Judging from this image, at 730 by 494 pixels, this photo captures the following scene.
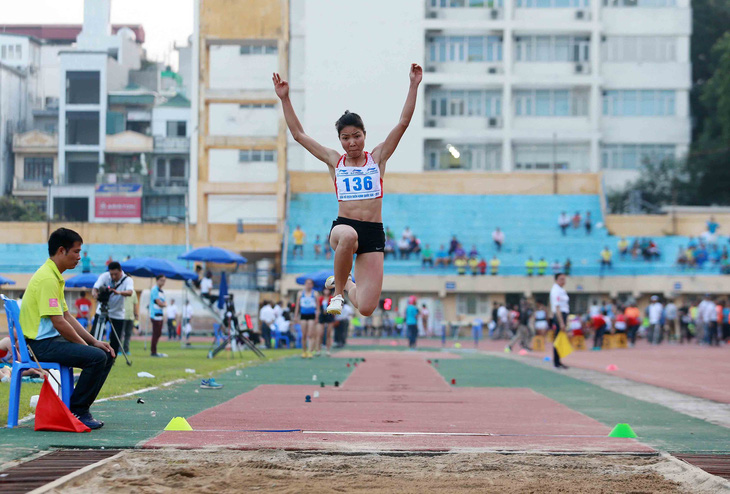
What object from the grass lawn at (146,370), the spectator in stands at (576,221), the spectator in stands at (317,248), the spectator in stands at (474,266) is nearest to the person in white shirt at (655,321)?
the spectator in stands at (474,266)

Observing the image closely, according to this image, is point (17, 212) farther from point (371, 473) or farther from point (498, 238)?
point (371, 473)

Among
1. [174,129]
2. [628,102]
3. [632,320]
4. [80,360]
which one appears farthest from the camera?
[174,129]

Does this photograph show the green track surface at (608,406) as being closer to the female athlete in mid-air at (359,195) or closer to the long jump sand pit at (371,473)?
the long jump sand pit at (371,473)

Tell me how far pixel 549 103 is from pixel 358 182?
52846 millimetres

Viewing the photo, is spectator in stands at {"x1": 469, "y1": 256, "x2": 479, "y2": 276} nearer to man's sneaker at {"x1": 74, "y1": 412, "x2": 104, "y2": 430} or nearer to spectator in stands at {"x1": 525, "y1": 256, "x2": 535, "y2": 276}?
spectator in stands at {"x1": 525, "y1": 256, "x2": 535, "y2": 276}

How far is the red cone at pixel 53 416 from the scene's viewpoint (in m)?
7.69

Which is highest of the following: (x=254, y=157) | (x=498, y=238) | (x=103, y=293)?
(x=254, y=157)

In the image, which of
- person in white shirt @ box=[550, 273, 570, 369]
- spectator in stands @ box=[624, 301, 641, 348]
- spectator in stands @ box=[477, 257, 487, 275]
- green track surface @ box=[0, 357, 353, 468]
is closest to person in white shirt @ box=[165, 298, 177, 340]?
spectator in stands @ box=[477, 257, 487, 275]

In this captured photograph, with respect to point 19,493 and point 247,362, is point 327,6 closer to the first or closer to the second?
point 247,362

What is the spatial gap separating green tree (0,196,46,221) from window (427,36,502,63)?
25.8m

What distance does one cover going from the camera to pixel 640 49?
6031 cm

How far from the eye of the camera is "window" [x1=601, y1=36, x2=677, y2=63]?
2367 inches

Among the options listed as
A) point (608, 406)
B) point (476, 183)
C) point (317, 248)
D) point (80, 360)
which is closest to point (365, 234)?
point (80, 360)

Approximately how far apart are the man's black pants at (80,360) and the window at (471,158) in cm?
5178
